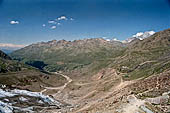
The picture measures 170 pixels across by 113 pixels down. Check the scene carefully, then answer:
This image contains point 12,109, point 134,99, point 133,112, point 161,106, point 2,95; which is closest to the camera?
point 133,112

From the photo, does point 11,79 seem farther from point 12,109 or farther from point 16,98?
point 12,109

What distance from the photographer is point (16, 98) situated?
78375mm

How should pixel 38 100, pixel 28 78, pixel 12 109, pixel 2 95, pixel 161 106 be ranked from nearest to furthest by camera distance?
pixel 161 106 < pixel 12 109 < pixel 2 95 < pixel 38 100 < pixel 28 78

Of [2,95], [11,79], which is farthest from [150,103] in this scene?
[11,79]

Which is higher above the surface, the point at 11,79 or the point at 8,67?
the point at 8,67

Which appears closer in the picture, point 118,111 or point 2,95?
point 118,111

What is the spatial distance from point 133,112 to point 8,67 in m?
185

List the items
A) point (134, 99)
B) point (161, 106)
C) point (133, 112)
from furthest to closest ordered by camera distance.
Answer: point (134, 99) → point (161, 106) → point (133, 112)

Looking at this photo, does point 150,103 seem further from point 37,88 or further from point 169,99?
point 37,88

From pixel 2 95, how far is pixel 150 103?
66.6 m

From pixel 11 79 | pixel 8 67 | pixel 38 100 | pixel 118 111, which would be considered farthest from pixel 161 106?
pixel 8 67

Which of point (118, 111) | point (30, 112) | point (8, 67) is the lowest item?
point (30, 112)

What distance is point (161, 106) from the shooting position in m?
38.5

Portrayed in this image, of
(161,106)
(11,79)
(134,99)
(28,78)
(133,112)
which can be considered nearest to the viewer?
(133,112)
